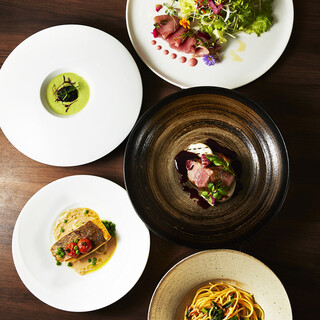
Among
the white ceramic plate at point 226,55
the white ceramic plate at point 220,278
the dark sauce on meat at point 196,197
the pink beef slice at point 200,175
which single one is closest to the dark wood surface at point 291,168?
the white ceramic plate at point 226,55

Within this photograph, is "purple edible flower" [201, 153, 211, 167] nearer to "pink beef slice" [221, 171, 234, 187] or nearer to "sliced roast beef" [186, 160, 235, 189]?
"sliced roast beef" [186, 160, 235, 189]

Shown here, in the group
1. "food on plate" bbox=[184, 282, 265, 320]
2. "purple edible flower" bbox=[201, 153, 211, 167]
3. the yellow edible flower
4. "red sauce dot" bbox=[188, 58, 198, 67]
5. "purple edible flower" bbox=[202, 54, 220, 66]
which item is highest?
the yellow edible flower

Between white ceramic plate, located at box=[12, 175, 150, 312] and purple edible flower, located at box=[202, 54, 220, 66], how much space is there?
104cm

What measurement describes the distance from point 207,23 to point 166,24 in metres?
0.28

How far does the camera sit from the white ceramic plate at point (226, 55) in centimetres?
235

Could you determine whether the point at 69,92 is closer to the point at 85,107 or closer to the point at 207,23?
the point at 85,107

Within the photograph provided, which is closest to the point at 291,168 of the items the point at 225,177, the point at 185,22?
the point at 225,177

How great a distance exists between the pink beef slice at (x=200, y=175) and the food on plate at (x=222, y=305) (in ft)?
2.18

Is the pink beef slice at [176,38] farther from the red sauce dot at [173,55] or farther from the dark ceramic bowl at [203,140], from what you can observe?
the dark ceramic bowl at [203,140]

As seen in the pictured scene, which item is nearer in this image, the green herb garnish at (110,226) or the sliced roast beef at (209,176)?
the sliced roast beef at (209,176)

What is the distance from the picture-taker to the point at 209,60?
2.34m

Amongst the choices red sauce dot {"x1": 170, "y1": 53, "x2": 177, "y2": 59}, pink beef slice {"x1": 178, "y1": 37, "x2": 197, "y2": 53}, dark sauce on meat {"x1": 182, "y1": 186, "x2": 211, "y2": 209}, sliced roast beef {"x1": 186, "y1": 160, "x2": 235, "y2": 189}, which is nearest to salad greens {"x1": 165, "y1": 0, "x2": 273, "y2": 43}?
pink beef slice {"x1": 178, "y1": 37, "x2": 197, "y2": 53}

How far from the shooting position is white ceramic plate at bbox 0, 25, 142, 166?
91.0 inches

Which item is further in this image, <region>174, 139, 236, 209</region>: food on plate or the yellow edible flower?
the yellow edible flower
